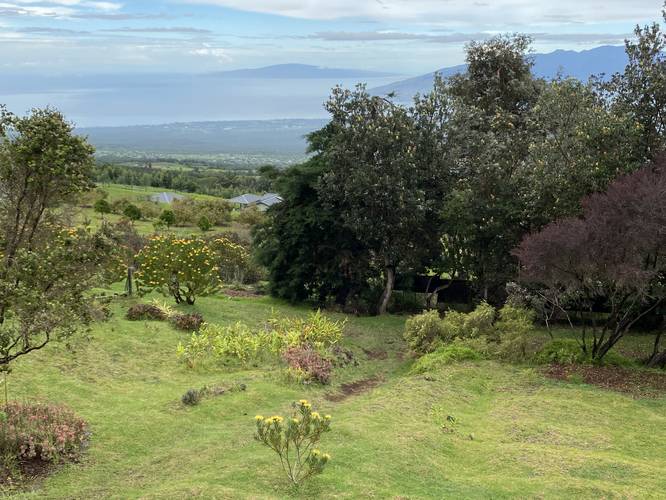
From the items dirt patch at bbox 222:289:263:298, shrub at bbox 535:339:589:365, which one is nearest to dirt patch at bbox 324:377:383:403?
shrub at bbox 535:339:589:365

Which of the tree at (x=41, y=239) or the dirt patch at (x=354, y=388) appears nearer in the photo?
the tree at (x=41, y=239)

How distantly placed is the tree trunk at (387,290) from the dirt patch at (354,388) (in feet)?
26.3

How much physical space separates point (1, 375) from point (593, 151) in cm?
1402

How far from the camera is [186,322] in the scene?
1580 cm

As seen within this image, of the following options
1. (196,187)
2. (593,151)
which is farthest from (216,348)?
(196,187)

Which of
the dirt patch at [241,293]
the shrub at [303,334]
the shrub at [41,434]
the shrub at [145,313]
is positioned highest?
the shrub at [41,434]

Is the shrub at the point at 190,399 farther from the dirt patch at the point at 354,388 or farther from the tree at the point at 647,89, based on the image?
the tree at the point at 647,89

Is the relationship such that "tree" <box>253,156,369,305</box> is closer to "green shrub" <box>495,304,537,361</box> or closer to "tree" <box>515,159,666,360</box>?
"green shrub" <box>495,304,537,361</box>

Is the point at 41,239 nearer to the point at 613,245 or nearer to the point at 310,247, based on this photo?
the point at 613,245

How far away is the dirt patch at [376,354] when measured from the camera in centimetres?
1548

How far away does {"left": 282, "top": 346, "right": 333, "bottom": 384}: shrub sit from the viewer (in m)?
12.2

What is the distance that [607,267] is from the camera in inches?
461

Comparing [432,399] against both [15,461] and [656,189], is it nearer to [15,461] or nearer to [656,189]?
[656,189]

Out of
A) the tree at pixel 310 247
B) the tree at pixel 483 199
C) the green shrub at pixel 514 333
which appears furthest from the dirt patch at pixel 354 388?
the tree at pixel 310 247
